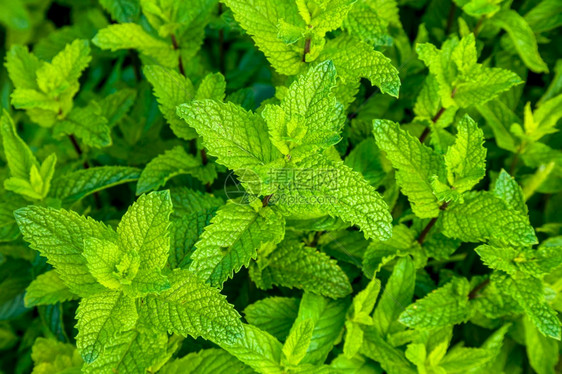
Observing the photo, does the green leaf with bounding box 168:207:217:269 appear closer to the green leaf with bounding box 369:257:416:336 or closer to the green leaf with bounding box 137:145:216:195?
the green leaf with bounding box 137:145:216:195

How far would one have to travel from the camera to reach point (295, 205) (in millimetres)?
1179

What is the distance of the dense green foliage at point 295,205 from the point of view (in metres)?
1.14

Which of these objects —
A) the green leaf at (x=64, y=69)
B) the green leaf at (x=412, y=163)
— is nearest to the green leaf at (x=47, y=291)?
the green leaf at (x=64, y=69)

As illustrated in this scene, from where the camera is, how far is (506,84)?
4.68ft

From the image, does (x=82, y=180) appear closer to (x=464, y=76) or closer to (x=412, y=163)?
(x=412, y=163)

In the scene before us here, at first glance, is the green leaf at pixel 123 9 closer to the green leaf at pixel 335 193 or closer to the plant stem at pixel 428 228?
the green leaf at pixel 335 193

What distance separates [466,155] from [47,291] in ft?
3.66

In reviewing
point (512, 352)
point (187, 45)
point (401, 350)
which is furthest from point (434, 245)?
point (187, 45)

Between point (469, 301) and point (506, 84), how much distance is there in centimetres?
60

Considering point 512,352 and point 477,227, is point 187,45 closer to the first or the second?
point 477,227

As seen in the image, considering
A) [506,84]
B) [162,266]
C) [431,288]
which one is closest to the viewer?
[162,266]

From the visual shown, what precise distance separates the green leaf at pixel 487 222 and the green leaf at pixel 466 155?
0.06 m

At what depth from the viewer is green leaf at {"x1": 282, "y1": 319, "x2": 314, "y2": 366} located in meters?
1.26

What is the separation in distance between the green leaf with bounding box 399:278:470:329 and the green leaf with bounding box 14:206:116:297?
763 mm
